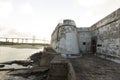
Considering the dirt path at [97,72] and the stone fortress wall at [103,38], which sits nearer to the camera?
the dirt path at [97,72]

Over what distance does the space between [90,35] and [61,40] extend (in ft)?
17.9

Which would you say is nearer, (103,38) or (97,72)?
(97,72)

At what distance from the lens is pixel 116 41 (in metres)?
8.80

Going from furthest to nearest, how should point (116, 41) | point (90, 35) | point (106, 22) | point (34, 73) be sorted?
point (90, 35) → point (34, 73) → point (106, 22) → point (116, 41)

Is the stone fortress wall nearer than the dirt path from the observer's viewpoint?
No

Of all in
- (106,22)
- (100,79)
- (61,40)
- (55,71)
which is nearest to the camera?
(100,79)

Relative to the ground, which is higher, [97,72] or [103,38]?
[103,38]

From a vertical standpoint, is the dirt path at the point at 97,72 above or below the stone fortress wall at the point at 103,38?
below

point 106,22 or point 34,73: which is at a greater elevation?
point 106,22

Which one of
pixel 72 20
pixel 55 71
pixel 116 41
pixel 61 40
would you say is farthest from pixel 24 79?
pixel 116 41

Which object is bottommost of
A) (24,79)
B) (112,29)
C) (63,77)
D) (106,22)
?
(24,79)

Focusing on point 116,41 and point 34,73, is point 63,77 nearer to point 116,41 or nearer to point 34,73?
point 116,41

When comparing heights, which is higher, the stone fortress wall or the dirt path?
the stone fortress wall

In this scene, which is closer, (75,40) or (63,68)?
(63,68)
